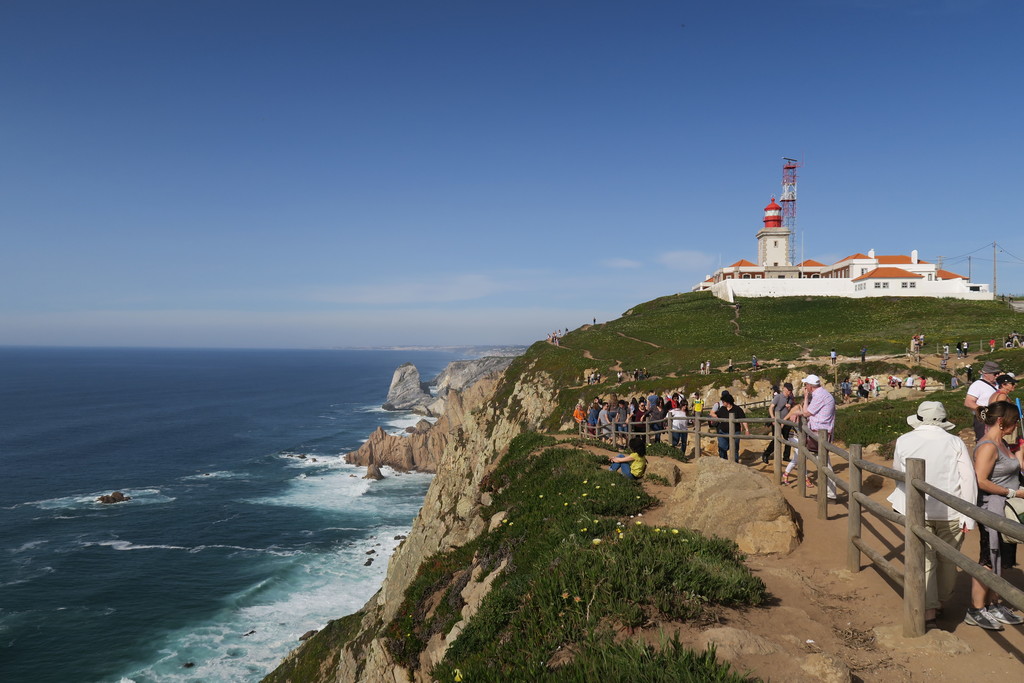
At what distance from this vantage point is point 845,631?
650 centimetres

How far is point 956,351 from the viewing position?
41375mm

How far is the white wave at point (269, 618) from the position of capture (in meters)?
29.7

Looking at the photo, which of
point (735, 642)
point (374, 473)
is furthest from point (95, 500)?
point (735, 642)

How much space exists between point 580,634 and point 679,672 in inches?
54.1

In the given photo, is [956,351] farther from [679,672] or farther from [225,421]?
[225,421]

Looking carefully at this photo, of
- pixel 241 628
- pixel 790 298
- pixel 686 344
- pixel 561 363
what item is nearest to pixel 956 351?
pixel 686 344

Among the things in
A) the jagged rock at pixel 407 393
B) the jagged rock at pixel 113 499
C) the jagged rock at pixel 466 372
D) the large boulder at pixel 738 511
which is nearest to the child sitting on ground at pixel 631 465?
the large boulder at pixel 738 511

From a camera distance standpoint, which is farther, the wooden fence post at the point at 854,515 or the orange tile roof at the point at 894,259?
the orange tile roof at the point at 894,259

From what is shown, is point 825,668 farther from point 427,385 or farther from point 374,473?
point 427,385

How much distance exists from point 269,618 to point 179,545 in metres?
16.2

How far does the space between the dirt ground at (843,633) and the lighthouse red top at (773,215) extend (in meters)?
97.1

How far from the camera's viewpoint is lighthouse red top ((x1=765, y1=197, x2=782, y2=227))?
9525 centimetres

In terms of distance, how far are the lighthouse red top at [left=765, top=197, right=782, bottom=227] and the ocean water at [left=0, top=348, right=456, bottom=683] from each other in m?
71.5

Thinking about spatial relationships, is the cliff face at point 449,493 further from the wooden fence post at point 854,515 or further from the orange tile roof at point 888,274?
the orange tile roof at point 888,274
